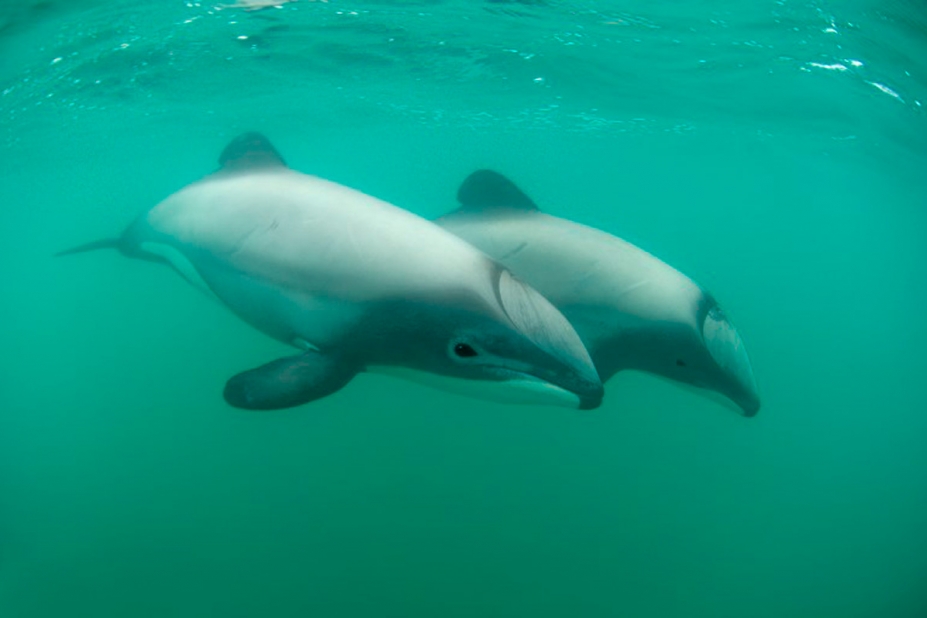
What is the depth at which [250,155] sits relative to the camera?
6.53 m

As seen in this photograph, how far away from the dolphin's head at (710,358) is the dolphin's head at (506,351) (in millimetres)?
1363

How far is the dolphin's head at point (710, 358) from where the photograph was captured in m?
4.93

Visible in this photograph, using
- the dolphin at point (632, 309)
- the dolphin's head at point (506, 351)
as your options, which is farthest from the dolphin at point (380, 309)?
the dolphin at point (632, 309)

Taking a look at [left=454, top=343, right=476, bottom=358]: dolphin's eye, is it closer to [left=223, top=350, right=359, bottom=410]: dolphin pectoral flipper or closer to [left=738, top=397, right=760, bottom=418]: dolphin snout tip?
[left=223, top=350, right=359, bottom=410]: dolphin pectoral flipper

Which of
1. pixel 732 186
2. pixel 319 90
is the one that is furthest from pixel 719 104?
pixel 732 186

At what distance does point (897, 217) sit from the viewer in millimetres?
53844

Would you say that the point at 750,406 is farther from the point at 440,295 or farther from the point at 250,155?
the point at 250,155

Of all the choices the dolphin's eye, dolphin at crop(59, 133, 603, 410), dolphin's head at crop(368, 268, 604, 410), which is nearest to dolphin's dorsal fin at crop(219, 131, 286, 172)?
dolphin at crop(59, 133, 603, 410)

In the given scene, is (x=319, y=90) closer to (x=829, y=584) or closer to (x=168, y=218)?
(x=168, y=218)

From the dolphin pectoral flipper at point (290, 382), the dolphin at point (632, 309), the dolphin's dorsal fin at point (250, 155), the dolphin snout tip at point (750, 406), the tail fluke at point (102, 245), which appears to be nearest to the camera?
the dolphin pectoral flipper at point (290, 382)

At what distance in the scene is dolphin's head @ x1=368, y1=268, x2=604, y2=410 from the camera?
381 cm

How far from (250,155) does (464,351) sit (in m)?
3.95

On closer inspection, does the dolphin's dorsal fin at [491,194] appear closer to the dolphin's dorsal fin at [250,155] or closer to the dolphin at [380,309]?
the dolphin at [380,309]

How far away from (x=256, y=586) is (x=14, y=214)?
5637cm
